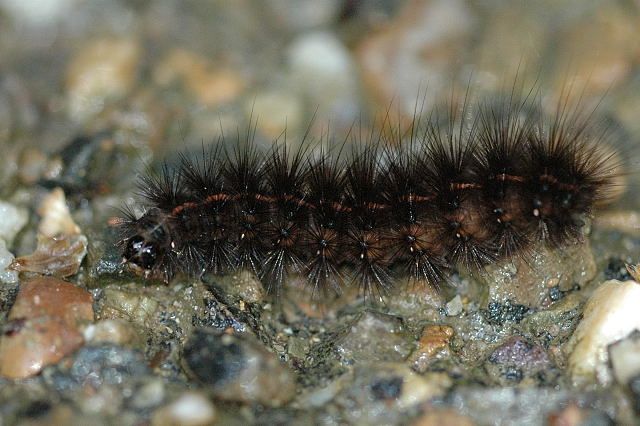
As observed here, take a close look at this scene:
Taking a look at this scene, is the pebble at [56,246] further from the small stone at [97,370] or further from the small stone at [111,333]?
the small stone at [97,370]

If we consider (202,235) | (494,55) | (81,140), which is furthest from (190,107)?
(494,55)

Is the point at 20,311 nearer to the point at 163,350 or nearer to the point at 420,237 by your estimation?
the point at 163,350

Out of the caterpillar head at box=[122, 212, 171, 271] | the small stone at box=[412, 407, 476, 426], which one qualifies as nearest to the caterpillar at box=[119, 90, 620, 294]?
the caterpillar head at box=[122, 212, 171, 271]

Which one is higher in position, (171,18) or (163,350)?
(171,18)

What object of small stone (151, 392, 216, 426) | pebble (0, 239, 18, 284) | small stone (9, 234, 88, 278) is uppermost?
small stone (9, 234, 88, 278)

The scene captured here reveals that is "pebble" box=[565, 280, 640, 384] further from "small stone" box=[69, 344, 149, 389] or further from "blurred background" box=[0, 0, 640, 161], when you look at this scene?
"small stone" box=[69, 344, 149, 389]

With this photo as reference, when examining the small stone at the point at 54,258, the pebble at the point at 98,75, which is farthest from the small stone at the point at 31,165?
the small stone at the point at 54,258

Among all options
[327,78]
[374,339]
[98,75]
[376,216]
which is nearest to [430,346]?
[374,339]
